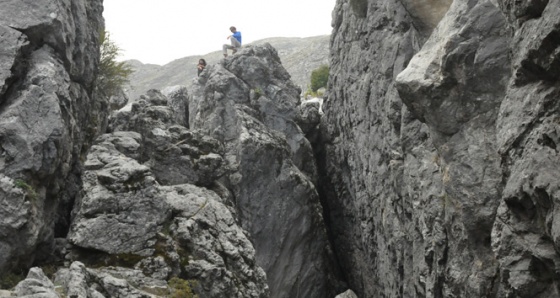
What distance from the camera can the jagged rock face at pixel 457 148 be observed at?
14812mm

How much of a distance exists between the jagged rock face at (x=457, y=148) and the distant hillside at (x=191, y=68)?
159ft

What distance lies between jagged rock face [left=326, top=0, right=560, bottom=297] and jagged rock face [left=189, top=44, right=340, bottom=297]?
3.14 m

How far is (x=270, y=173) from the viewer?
33.7 meters

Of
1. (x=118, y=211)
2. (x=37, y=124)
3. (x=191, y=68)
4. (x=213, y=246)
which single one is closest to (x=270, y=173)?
(x=213, y=246)

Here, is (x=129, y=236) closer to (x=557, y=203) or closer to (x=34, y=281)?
(x=34, y=281)

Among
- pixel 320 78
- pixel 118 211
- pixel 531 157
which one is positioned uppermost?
pixel 320 78

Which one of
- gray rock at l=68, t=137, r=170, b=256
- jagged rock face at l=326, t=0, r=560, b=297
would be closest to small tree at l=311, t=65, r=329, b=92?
jagged rock face at l=326, t=0, r=560, b=297

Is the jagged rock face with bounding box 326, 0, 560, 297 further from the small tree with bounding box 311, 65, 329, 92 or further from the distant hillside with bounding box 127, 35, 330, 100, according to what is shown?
the distant hillside with bounding box 127, 35, 330, 100

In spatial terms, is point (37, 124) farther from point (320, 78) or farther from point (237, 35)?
point (320, 78)

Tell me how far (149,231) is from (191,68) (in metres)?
84.5

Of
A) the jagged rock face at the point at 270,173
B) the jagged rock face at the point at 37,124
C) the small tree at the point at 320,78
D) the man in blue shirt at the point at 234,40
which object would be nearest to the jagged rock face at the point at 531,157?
the jagged rock face at the point at 37,124

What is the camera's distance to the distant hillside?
84.3 meters

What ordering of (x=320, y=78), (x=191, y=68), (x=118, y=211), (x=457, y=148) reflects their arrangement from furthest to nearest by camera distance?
(x=191, y=68)
(x=320, y=78)
(x=457, y=148)
(x=118, y=211)

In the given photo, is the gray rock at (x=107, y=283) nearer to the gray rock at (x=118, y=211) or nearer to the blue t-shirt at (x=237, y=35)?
the gray rock at (x=118, y=211)
